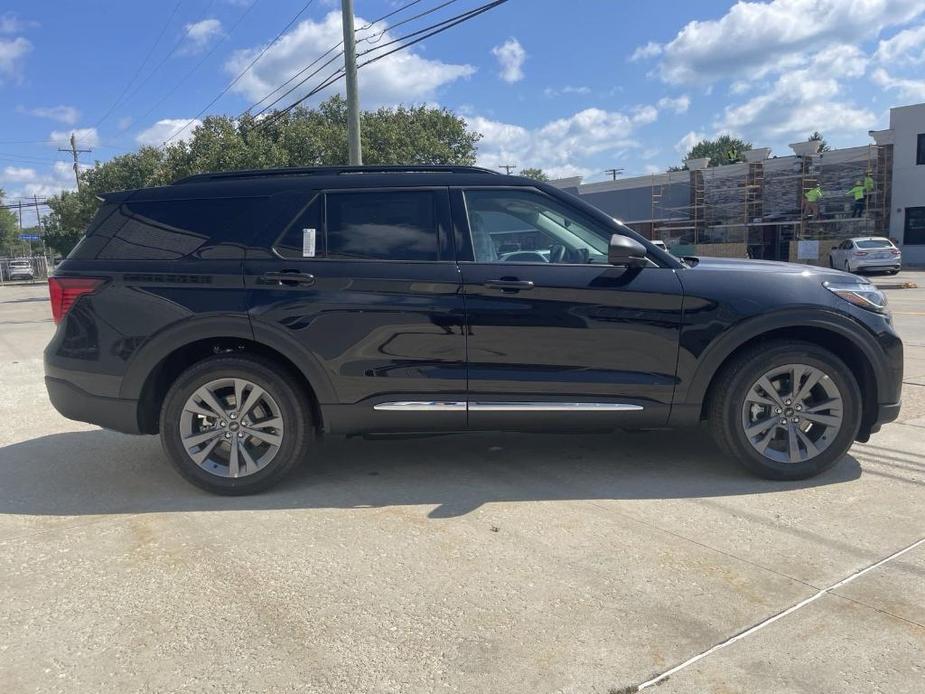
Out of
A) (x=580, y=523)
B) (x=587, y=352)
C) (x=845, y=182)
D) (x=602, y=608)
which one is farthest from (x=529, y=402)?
(x=845, y=182)

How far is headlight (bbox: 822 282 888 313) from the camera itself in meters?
4.25

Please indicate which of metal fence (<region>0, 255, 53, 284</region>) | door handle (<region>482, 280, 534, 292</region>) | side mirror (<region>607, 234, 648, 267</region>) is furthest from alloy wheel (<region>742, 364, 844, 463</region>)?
metal fence (<region>0, 255, 53, 284</region>)

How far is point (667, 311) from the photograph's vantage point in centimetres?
411

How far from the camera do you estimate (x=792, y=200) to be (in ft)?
117

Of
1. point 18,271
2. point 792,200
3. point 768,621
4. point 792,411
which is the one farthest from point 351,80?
point 18,271

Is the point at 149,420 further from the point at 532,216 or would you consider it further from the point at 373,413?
the point at 532,216

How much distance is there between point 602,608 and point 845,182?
3726cm

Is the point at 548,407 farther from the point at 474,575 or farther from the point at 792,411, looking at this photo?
the point at 792,411

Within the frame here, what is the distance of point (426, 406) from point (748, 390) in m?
1.92

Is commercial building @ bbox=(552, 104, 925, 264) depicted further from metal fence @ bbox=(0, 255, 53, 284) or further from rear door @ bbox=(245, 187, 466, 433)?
metal fence @ bbox=(0, 255, 53, 284)

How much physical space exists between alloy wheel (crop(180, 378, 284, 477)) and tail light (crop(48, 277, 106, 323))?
917mm

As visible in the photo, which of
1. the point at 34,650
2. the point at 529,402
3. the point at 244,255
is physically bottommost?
the point at 34,650

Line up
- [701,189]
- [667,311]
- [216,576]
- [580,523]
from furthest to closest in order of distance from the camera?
1. [701,189]
2. [667,311]
3. [580,523]
4. [216,576]

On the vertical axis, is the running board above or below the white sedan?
below
